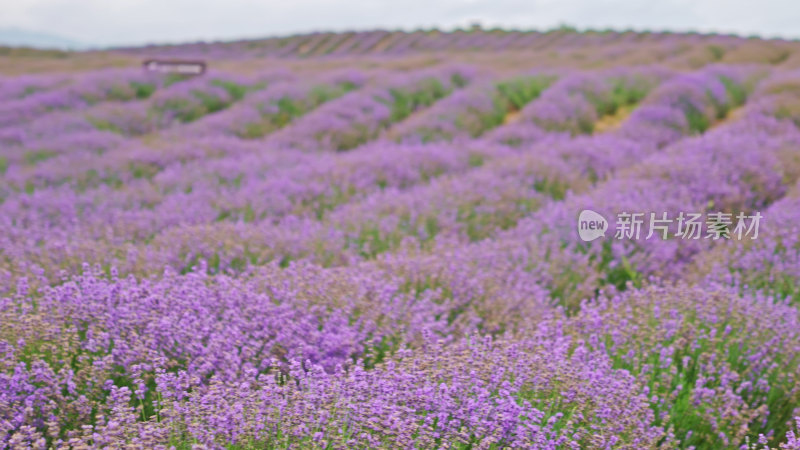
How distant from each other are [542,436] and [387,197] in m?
3.48

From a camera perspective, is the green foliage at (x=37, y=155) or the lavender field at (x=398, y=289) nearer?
the lavender field at (x=398, y=289)

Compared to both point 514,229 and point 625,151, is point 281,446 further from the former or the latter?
point 625,151

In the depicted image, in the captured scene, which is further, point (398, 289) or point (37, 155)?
point (37, 155)

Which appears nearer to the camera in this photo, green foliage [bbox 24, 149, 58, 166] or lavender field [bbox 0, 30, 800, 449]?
lavender field [bbox 0, 30, 800, 449]

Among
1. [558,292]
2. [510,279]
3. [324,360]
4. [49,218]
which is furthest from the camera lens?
[49,218]

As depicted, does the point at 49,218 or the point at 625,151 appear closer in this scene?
the point at 49,218

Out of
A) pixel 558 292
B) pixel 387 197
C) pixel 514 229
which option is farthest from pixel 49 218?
pixel 558 292

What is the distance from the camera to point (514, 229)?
181 inches

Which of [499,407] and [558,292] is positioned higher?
[499,407]

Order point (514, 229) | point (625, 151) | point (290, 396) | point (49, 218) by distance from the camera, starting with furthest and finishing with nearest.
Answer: point (625, 151) → point (49, 218) → point (514, 229) → point (290, 396)

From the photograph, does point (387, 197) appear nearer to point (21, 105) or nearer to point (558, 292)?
point (558, 292)

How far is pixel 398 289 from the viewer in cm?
335

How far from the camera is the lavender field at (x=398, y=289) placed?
195cm

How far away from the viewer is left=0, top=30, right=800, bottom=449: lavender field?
6.40 feet
